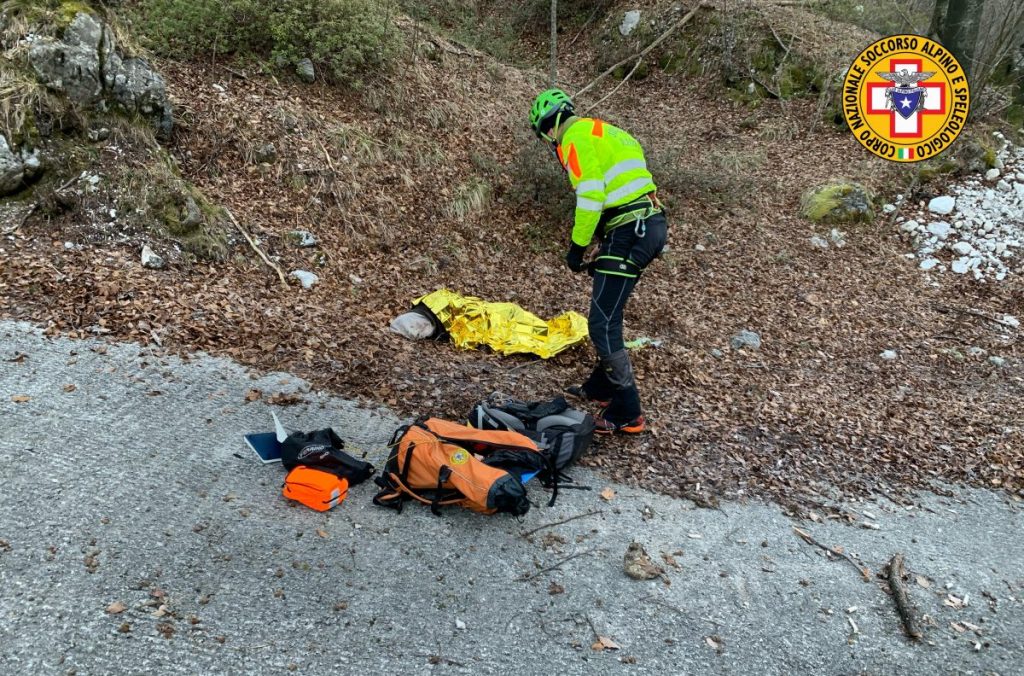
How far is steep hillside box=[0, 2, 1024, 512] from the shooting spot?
5.26 m

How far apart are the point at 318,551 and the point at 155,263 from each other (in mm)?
3598

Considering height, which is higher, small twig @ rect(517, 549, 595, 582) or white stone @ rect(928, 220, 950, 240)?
white stone @ rect(928, 220, 950, 240)

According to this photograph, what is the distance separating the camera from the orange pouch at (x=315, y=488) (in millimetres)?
3789

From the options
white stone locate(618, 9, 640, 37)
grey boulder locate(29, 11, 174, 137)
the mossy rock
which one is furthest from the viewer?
white stone locate(618, 9, 640, 37)

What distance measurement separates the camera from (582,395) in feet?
18.3

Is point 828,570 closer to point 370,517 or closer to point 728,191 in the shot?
point 370,517

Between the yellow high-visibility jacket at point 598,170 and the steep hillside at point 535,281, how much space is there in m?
1.69

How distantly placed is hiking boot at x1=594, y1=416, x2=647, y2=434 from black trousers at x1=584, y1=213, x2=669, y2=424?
0.04 metres

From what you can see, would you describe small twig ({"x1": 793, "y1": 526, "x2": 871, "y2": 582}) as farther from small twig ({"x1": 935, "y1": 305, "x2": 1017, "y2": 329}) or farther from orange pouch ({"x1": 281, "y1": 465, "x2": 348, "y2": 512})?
small twig ({"x1": 935, "y1": 305, "x2": 1017, "y2": 329})

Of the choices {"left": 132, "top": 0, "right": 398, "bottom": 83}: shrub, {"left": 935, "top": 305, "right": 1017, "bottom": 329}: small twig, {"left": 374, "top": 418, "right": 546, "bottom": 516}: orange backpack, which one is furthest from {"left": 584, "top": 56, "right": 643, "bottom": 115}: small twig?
{"left": 374, "top": 418, "right": 546, "bottom": 516}: orange backpack

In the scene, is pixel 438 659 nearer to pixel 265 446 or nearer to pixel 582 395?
pixel 265 446

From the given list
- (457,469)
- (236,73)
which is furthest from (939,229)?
(236,73)

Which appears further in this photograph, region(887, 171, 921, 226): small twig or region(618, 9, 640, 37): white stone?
region(618, 9, 640, 37): white stone

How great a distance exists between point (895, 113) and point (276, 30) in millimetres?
10328
